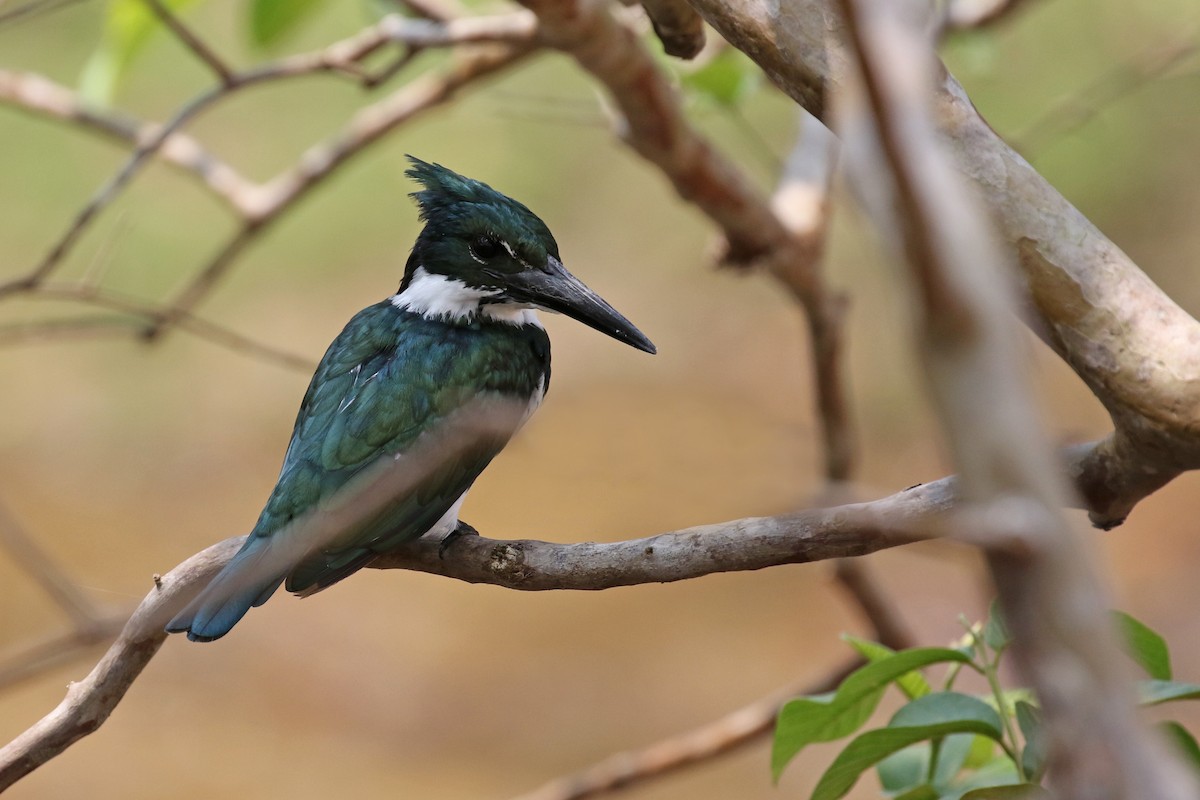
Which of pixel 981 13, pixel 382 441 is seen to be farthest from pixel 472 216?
pixel 981 13

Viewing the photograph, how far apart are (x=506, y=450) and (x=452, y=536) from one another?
2971mm

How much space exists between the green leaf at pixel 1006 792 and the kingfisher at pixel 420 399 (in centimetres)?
104

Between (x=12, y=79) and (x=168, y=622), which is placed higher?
(x=12, y=79)

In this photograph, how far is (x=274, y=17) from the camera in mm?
3100

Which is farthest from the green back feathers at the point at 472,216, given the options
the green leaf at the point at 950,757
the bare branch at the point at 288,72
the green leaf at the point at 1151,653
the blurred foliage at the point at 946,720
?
the green leaf at the point at 1151,653

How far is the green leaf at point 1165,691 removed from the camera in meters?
1.58

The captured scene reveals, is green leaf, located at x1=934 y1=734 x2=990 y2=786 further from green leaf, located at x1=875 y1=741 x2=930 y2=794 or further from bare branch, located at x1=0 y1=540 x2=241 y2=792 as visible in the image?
bare branch, located at x1=0 y1=540 x2=241 y2=792

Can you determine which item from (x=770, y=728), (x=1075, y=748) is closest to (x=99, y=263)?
→ (x=770, y=728)

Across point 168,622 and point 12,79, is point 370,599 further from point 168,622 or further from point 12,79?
point 168,622

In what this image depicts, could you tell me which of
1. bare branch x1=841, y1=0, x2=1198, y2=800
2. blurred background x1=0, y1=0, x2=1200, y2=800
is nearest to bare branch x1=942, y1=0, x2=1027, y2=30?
blurred background x1=0, y1=0, x2=1200, y2=800

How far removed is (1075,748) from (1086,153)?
7892 mm

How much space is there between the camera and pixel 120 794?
5.82 meters

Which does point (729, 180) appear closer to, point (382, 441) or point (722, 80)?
point (722, 80)

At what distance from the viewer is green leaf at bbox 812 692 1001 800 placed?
1678 millimetres
